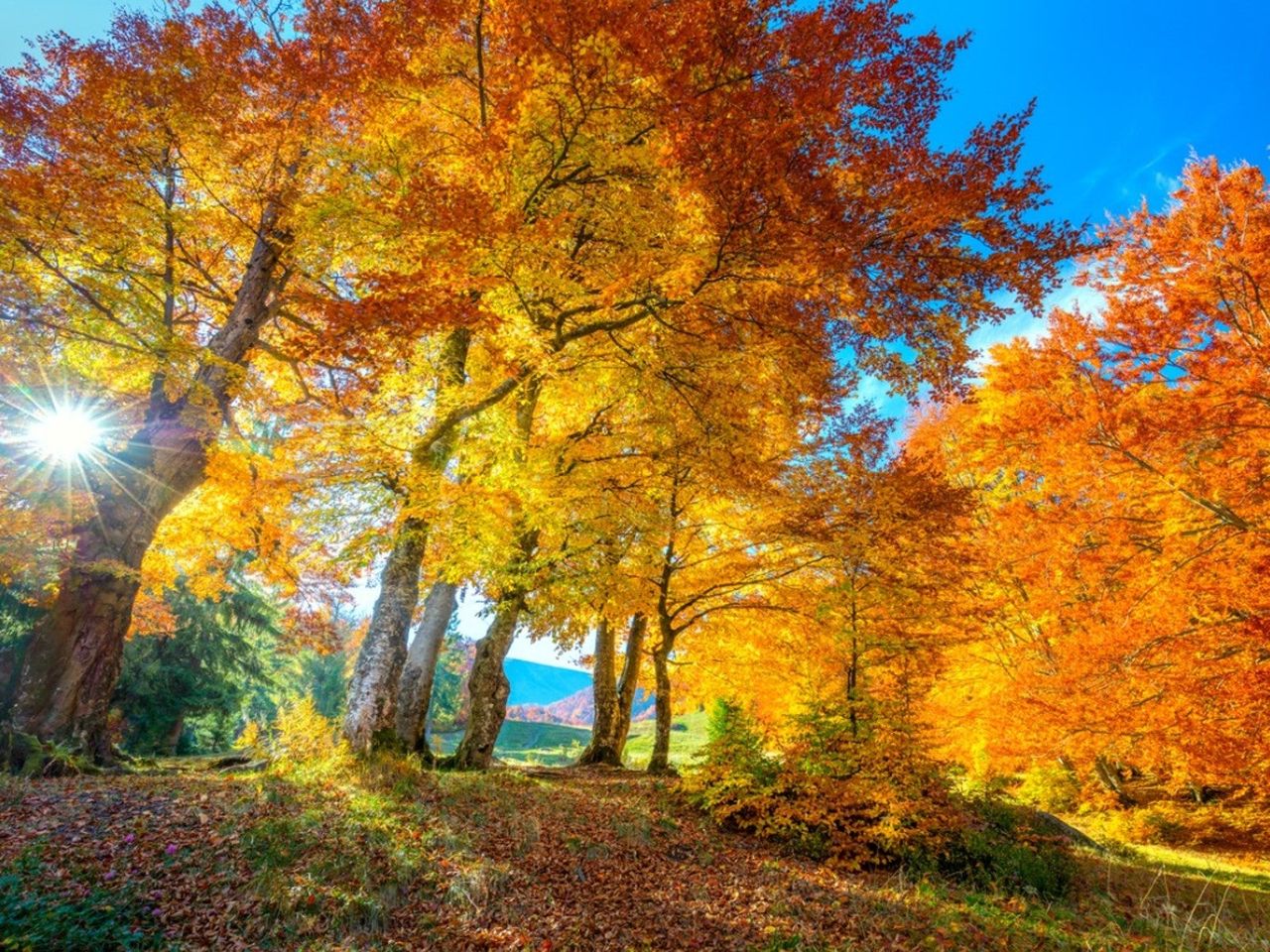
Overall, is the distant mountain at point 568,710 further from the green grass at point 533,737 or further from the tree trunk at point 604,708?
the tree trunk at point 604,708

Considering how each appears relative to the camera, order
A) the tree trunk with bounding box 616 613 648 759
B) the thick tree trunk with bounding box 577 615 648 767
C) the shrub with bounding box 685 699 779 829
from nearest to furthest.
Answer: the shrub with bounding box 685 699 779 829 < the thick tree trunk with bounding box 577 615 648 767 < the tree trunk with bounding box 616 613 648 759

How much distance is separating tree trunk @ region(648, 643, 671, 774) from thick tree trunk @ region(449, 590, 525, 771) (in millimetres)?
3634

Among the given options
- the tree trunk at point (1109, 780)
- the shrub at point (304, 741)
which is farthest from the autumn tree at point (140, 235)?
the tree trunk at point (1109, 780)

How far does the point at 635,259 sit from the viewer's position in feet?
25.8

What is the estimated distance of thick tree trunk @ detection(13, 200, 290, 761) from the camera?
27.2 feet

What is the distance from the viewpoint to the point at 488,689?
37.3 feet

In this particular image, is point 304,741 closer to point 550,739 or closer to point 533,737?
point 550,739

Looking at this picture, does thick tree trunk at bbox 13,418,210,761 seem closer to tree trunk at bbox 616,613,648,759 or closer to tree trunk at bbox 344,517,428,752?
tree trunk at bbox 344,517,428,752

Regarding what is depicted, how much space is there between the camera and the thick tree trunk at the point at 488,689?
36.2 feet

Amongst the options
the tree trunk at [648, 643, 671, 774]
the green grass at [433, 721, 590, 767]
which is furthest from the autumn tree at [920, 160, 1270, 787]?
the green grass at [433, 721, 590, 767]

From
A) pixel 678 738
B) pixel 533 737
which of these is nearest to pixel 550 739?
pixel 533 737

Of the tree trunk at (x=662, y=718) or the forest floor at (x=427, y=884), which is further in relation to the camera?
the tree trunk at (x=662, y=718)

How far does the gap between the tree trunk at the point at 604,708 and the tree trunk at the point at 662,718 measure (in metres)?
1.12

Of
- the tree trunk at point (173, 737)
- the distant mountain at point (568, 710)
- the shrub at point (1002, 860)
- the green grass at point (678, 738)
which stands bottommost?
the distant mountain at point (568, 710)
